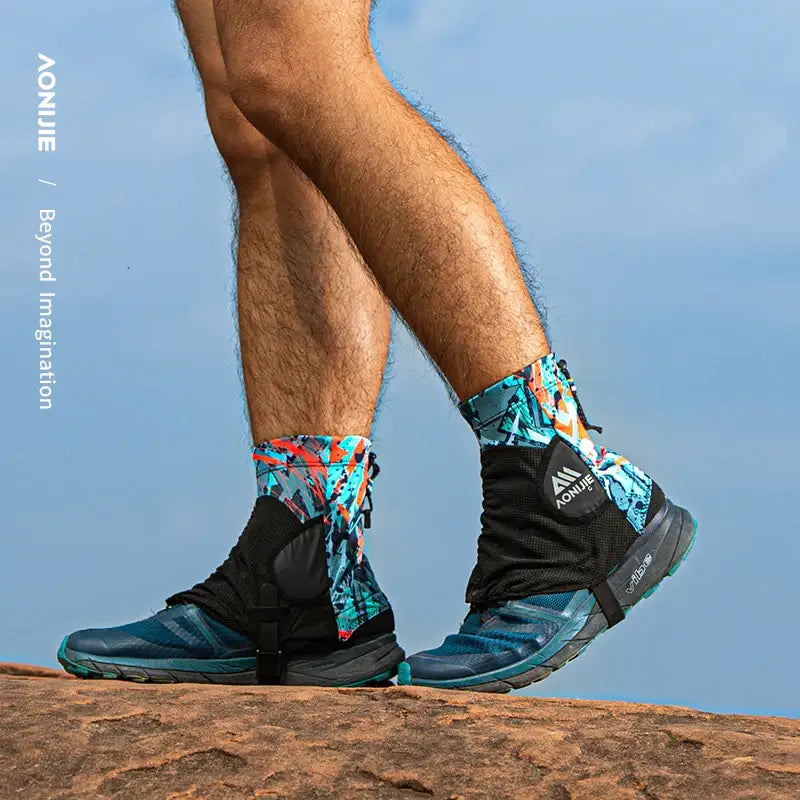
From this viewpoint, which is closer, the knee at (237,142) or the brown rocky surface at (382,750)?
the brown rocky surface at (382,750)

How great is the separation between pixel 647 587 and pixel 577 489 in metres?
0.20

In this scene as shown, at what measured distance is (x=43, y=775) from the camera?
138 centimetres

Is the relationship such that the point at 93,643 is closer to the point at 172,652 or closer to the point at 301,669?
the point at 172,652

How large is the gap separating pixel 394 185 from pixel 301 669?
2.97 ft

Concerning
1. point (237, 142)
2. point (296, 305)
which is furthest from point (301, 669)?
point (237, 142)

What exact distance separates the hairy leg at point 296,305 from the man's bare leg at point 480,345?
1.43ft

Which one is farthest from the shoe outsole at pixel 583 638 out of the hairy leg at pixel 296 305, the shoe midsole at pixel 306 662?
the hairy leg at pixel 296 305

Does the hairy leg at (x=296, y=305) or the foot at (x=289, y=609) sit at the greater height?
the hairy leg at (x=296, y=305)

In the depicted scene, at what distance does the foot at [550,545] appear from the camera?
5.96 ft

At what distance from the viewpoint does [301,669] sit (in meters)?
2.09

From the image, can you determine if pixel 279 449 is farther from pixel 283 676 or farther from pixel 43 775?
pixel 43 775

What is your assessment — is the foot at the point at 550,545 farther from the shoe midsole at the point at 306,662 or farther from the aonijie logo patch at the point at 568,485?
the shoe midsole at the point at 306,662

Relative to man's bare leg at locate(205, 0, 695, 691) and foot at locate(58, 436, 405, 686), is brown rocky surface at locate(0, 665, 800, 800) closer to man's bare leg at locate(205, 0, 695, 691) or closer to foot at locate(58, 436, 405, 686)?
man's bare leg at locate(205, 0, 695, 691)

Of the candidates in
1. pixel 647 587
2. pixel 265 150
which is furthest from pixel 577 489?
pixel 265 150
